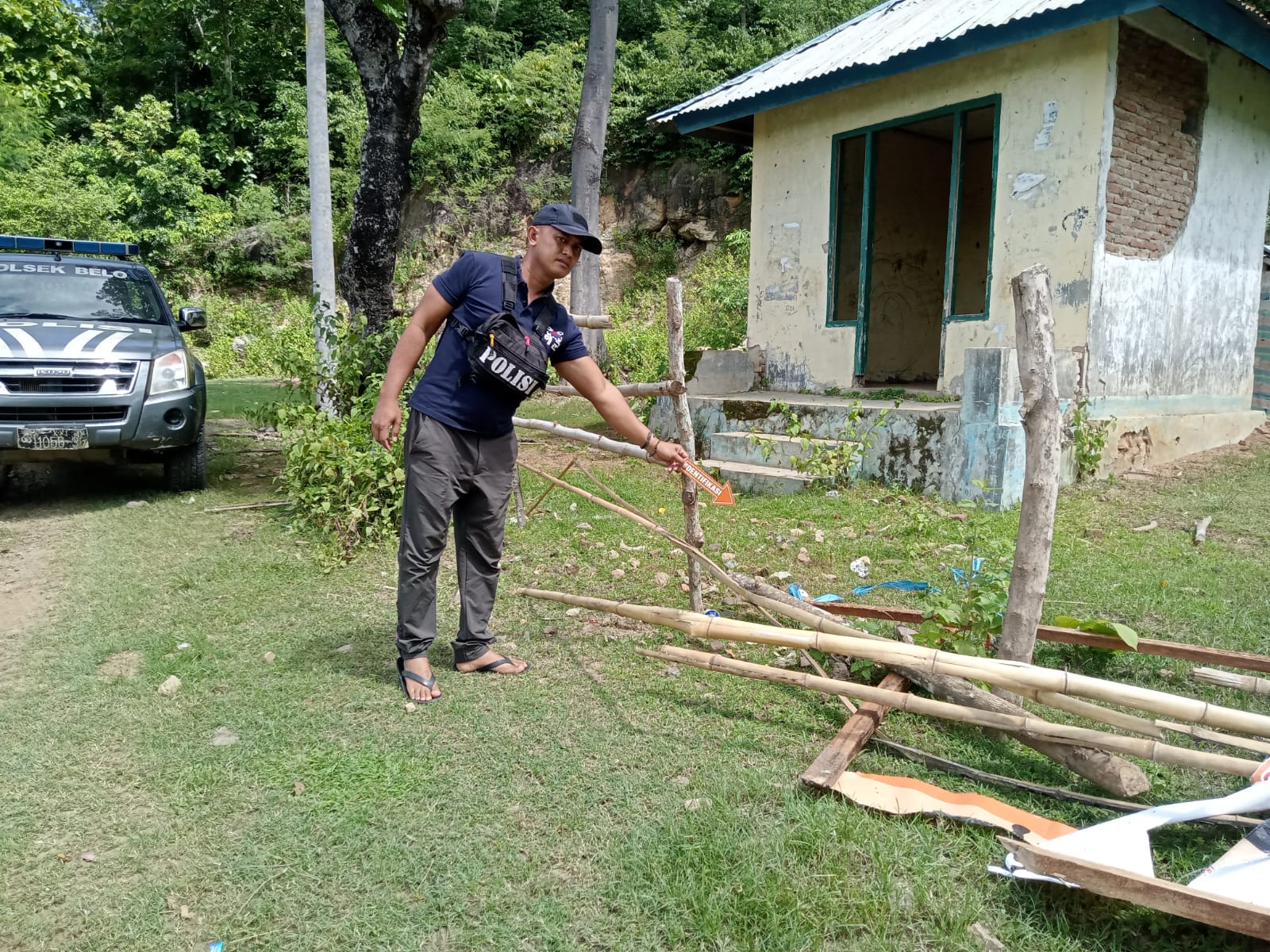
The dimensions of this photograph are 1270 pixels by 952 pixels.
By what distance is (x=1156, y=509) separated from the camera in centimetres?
624

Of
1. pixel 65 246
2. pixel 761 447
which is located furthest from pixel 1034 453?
pixel 65 246

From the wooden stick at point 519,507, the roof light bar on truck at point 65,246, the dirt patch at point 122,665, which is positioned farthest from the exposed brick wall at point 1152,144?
the roof light bar on truck at point 65,246

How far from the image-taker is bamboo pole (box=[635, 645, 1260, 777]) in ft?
7.80

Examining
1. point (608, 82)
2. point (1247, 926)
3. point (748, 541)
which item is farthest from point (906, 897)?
Answer: point (608, 82)

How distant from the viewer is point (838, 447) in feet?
23.0

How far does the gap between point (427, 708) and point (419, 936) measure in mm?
1246

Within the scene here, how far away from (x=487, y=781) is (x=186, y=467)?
5.26m

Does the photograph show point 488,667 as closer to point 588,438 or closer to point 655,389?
point 588,438

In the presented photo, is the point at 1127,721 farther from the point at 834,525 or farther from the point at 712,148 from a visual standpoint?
the point at 712,148

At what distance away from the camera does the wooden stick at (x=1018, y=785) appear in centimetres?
245

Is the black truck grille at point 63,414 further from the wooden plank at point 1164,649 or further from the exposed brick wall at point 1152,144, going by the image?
the exposed brick wall at point 1152,144

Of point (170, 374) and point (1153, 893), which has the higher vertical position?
point (170, 374)

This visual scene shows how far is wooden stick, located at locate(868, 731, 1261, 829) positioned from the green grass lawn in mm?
49

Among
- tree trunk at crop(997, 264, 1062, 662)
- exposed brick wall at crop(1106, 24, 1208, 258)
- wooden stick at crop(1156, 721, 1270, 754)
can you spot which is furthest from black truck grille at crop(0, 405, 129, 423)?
exposed brick wall at crop(1106, 24, 1208, 258)
